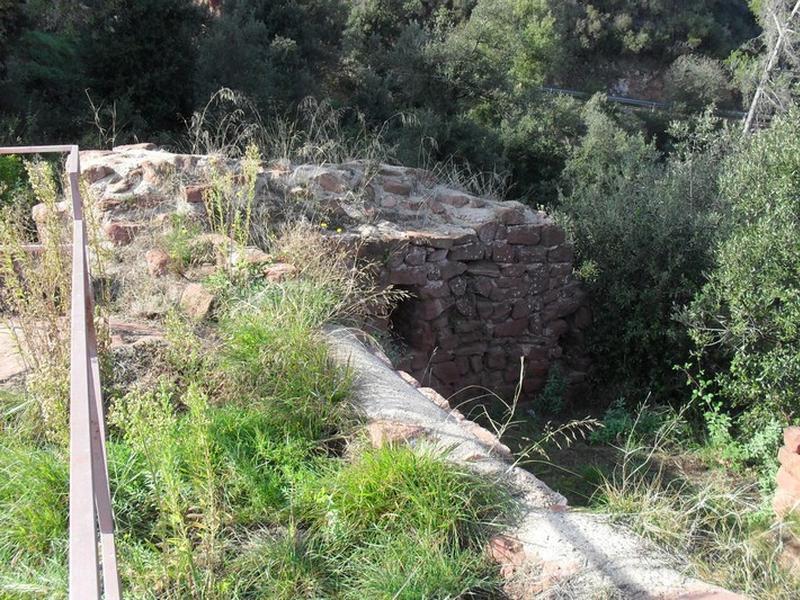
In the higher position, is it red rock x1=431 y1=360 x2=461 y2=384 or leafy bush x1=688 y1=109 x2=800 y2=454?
leafy bush x1=688 y1=109 x2=800 y2=454

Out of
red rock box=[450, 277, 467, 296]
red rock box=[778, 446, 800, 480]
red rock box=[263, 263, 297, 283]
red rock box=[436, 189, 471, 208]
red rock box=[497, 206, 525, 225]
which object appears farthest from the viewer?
red rock box=[436, 189, 471, 208]

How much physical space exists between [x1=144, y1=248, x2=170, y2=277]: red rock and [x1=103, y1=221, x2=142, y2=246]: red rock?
38 cm

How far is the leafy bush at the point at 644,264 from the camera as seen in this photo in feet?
21.6

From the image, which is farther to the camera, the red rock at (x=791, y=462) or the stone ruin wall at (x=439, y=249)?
→ the stone ruin wall at (x=439, y=249)

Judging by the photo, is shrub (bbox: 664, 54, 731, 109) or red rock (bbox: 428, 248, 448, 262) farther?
shrub (bbox: 664, 54, 731, 109)

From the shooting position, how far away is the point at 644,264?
6.82 meters

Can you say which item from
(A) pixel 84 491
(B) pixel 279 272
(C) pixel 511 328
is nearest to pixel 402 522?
(A) pixel 84 491

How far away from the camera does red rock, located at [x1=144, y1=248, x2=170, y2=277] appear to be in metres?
4.68

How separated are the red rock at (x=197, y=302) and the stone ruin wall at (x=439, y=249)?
1.03 meters

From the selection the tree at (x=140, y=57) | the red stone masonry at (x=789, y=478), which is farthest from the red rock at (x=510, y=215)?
the tree at (x=140, y=57)

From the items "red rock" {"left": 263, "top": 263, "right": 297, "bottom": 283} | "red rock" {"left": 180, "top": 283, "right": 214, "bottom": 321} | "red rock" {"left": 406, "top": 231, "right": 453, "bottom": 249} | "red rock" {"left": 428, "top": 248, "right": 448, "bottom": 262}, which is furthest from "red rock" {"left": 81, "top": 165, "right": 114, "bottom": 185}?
"red rock" {"left": 428, "top": 248, "right": 448, "bottom": 262}

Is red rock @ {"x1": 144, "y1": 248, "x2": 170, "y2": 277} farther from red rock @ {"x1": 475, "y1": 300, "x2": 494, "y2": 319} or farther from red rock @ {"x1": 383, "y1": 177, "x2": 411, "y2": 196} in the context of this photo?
red rock @ {"x1": 475, "y1": 300, "x2": 494, "y2": 319}

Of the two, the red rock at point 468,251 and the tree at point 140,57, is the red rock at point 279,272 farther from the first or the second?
the tree at point 140,57

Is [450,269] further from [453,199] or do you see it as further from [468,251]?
[453,199]
